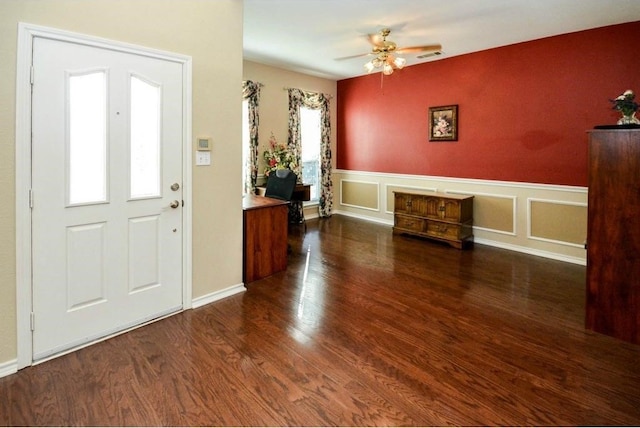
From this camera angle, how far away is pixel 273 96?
21.2 feet

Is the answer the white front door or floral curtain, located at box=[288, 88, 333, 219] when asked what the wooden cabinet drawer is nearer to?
floral curtain, located at box=[288, 88, 333, 219]

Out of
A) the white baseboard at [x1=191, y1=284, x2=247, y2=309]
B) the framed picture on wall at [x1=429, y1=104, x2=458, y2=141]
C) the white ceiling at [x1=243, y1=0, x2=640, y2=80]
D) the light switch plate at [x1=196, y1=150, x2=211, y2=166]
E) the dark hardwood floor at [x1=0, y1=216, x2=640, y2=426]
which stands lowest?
the dark hardwood floor at [x1=0, y1=216, x2=640, y2=426]

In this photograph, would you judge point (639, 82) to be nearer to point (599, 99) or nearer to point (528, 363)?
point (599, 99)

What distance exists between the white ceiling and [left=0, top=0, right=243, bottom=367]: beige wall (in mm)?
1002

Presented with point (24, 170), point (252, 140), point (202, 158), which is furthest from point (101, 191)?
point (252, 140)

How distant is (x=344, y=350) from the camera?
2.59 metres

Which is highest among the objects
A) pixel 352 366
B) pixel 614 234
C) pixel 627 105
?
pixel 627 105

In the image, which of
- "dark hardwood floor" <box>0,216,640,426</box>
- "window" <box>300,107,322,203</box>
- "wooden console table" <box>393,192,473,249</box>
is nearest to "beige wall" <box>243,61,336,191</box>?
"window" <box>300,107,322,203</box>

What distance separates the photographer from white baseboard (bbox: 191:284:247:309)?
10.6 feet

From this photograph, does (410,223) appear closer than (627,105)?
No

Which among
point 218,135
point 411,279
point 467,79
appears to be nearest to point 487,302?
point 411,279

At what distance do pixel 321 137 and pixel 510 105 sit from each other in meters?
3.43

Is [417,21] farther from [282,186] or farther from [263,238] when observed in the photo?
[263,238]

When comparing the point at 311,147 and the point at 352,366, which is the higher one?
the point at 311,147
